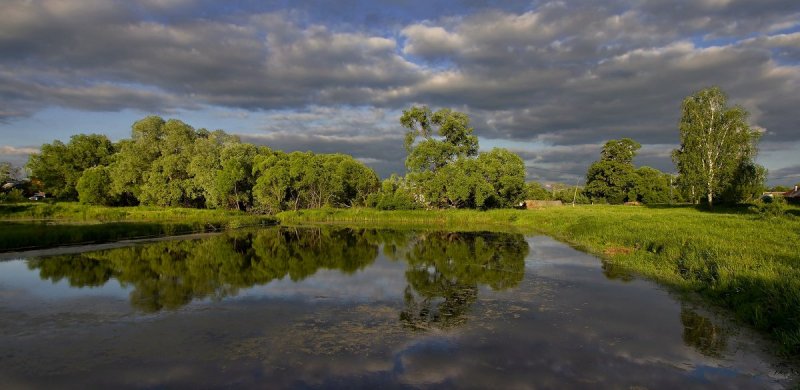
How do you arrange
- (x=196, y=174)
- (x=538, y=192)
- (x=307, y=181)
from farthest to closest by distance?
(x=538, y=192), (x=307, y=181), (x=196, y=174)

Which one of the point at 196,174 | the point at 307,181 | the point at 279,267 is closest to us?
the point at 279,267

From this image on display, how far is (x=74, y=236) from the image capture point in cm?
2716

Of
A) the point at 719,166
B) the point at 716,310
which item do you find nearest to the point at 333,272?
the point at 716,310

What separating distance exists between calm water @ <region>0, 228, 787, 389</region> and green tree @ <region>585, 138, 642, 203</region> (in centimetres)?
6864

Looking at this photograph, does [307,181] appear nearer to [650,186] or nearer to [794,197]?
[650,186]

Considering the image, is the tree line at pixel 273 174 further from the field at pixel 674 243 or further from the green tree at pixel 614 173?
the green tree at pixel 614 173

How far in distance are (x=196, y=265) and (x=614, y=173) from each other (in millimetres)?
78997

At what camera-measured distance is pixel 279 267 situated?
20812mm

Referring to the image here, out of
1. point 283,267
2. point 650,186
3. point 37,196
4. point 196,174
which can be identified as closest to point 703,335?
point 283,267

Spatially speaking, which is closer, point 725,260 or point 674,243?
Answer: point 725,260

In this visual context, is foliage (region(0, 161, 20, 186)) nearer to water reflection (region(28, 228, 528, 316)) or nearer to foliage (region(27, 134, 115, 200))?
foliage (region(27, 134, 115, 200))

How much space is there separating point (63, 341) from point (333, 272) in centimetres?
1077

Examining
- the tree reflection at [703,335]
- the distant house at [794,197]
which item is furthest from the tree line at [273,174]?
the tree reflection at [703,335]

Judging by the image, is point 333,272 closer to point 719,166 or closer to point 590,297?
point 590,297
